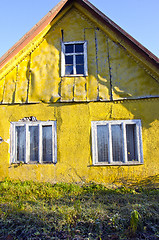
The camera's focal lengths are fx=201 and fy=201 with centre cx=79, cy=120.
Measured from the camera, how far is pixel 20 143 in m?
6.94

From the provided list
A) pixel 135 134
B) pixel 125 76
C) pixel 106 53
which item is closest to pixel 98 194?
pixel 135 134

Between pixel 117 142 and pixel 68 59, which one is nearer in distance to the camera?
pixel 117 142

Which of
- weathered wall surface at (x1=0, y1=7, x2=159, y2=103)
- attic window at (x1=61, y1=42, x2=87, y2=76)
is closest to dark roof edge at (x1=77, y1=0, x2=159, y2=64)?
weathered wall surface at (x1=0, y1=7, x2=159, y2=103)

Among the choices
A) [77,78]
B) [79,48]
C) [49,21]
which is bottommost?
[77,78]

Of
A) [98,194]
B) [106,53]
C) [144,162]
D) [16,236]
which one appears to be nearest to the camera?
[16,236]

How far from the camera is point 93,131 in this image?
6699mm

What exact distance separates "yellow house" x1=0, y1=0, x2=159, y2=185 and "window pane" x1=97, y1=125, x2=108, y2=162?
0.11 feet

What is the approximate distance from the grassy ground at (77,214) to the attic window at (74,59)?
12.9 feet

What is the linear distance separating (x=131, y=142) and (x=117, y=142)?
459mm

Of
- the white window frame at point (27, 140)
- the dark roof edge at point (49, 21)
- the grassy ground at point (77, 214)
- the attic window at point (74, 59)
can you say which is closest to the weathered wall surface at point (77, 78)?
the attic window at point (74, 59)

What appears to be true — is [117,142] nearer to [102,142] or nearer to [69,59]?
[102,142]

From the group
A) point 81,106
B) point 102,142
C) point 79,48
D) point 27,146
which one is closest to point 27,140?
point 27,146

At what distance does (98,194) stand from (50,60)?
15.6 ft

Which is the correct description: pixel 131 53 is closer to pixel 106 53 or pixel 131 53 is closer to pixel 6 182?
pixel 106 53
